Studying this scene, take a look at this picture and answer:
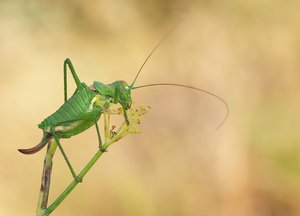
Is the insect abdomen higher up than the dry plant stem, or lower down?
higher up

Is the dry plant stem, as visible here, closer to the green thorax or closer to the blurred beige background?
the green thorax

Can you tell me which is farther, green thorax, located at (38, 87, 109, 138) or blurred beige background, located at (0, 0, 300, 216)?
blurred beige background, located at (0, 0, 300, 216)

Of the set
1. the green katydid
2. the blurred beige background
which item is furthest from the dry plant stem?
the blurred beige background

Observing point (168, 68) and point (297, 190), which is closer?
point (297, 190)

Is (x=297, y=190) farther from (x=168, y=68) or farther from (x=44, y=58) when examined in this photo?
(x=44, y=58)

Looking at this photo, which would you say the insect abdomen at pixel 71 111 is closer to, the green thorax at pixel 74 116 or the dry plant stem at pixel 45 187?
the green thorax at pixel 74 116

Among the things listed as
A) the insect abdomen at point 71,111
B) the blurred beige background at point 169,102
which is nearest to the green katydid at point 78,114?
the insect abdomen at point 71,111

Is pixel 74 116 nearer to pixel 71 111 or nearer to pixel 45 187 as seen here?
pixel 71 111

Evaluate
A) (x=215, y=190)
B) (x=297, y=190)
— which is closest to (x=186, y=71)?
(x=215, y=190)
